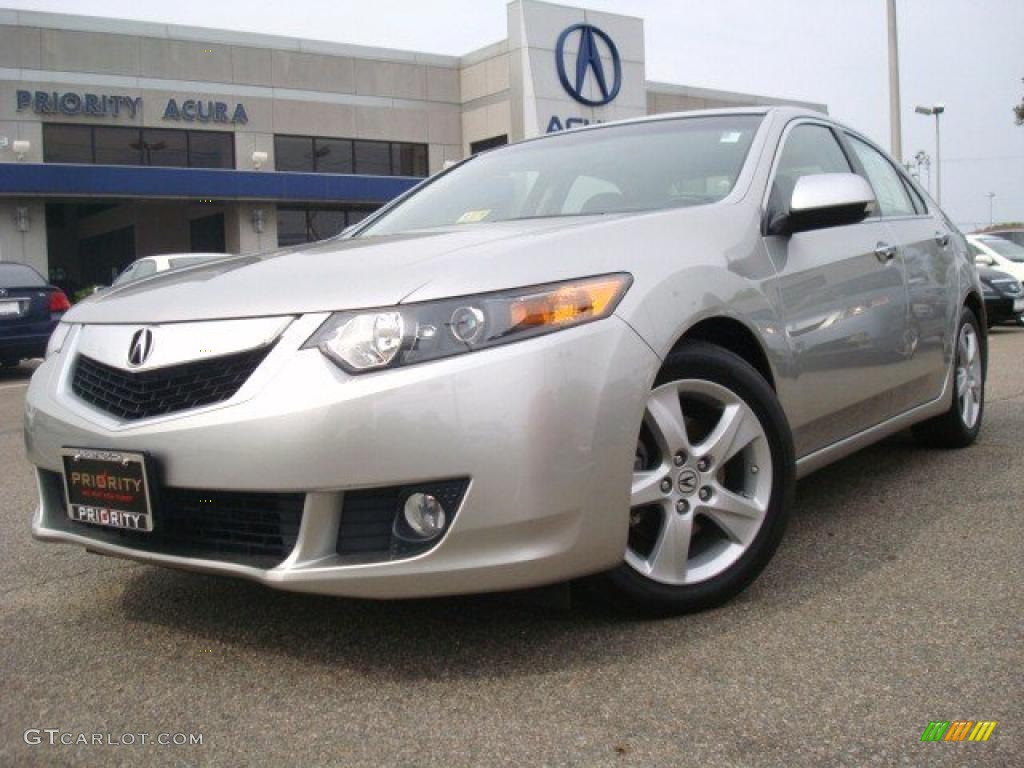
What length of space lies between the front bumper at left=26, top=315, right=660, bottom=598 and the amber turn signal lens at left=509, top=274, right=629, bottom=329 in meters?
0.05

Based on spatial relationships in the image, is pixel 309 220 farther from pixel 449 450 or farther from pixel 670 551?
pixel 449 450

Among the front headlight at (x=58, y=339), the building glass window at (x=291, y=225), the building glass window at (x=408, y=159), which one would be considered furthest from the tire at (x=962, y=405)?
the building glass window at (x=408, y=159)

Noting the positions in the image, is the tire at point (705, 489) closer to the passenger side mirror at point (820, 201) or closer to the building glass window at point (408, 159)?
the passenger side mirror at point (820, 201)

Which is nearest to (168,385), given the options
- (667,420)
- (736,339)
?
(667,420)

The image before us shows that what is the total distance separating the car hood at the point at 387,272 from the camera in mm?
2477

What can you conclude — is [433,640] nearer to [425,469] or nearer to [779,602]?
[425,469]

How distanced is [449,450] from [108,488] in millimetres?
896

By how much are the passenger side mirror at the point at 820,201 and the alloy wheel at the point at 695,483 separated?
2.36ft

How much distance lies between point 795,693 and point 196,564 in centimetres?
140

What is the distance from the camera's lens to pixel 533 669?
→ 2.51 metres

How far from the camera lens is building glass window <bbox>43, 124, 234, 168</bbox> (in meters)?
26.1

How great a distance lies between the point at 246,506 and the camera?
2500mm

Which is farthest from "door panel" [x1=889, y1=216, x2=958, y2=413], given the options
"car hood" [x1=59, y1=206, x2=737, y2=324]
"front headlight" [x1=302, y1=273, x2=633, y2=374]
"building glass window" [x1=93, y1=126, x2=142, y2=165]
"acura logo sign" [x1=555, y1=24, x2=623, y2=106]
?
"building glass window" [x1=93, y1=126, x2=142, y2=165]

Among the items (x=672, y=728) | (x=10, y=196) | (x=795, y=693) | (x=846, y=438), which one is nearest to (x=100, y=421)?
(x=672, y=728)
